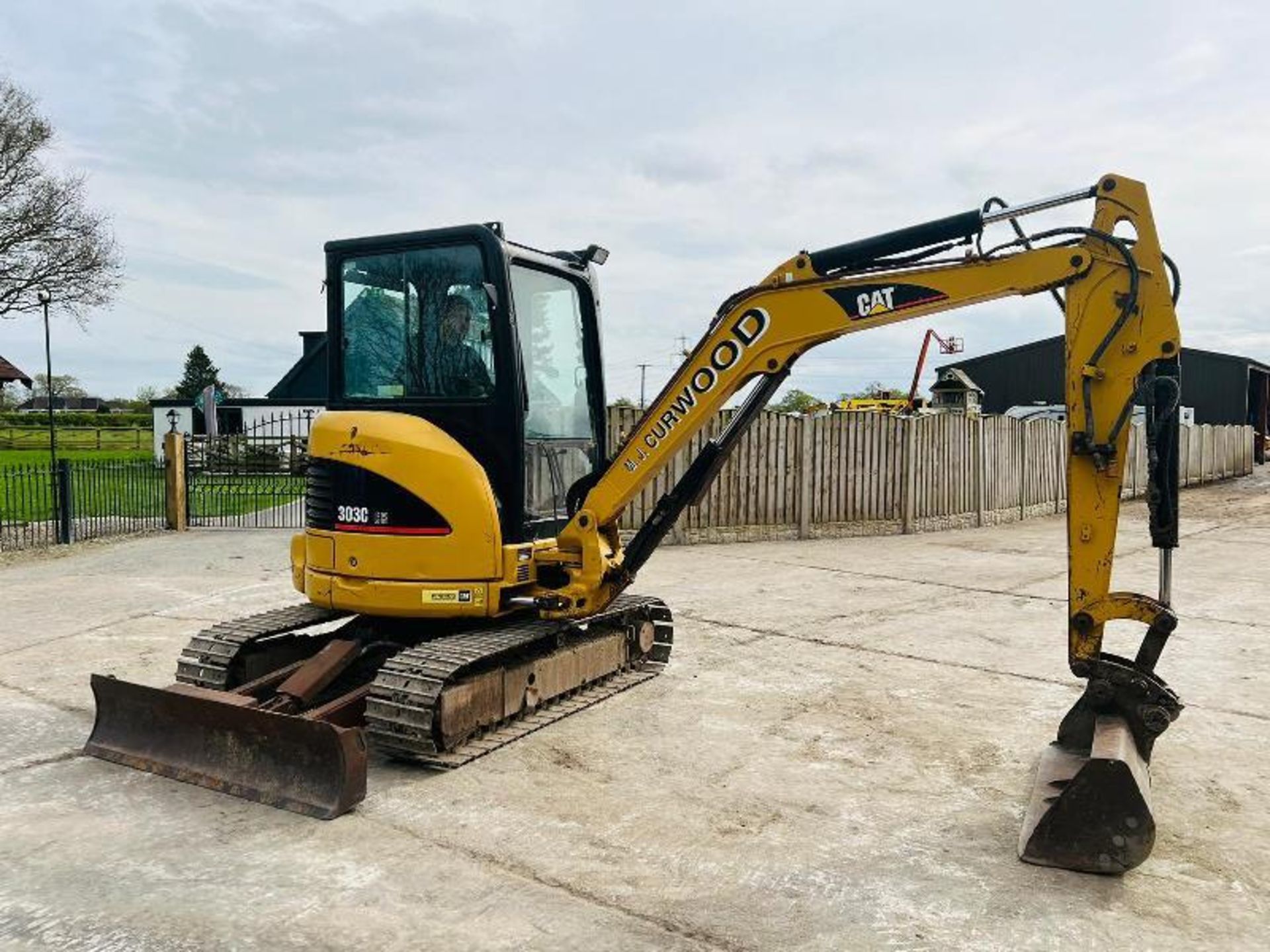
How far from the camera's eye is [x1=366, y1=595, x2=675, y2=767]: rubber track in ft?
16.6

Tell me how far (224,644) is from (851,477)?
11.2m

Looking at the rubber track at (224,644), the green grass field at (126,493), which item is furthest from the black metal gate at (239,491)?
the rubber track at (224,644)

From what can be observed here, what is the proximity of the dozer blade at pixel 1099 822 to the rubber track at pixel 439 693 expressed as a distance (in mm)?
2738

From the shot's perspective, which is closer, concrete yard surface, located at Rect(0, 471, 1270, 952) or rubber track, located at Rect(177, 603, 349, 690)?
concrete yard surface, located at Rect(0, 471, 1270, 952)

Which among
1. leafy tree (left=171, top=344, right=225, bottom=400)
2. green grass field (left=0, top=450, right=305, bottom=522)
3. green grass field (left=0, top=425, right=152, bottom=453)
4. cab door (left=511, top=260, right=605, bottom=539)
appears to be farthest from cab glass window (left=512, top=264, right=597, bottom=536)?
leafy tree (left=171, top=344, right=225, bottom=400)

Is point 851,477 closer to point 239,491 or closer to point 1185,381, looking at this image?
point 239,491

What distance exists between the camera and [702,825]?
4.54 meters

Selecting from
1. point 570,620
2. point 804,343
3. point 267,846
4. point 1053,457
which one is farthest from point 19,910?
point 1053,457

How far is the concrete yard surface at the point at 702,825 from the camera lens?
3627 millimetres

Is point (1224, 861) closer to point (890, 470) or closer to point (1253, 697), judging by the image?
point (1253, 697)

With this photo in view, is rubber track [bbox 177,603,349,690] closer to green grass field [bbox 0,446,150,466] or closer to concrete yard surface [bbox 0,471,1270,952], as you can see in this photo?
concrete yard surface [bbox 0,471,1270,952]

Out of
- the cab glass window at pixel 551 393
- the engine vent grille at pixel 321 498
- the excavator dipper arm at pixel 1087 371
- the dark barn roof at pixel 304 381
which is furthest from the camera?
the dark barn roof at pixel 304 381

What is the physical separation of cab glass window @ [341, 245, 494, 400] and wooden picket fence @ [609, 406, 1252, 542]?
7085mm

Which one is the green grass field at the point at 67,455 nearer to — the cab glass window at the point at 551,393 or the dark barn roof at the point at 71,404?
the cab glass window at the point at 551,393
